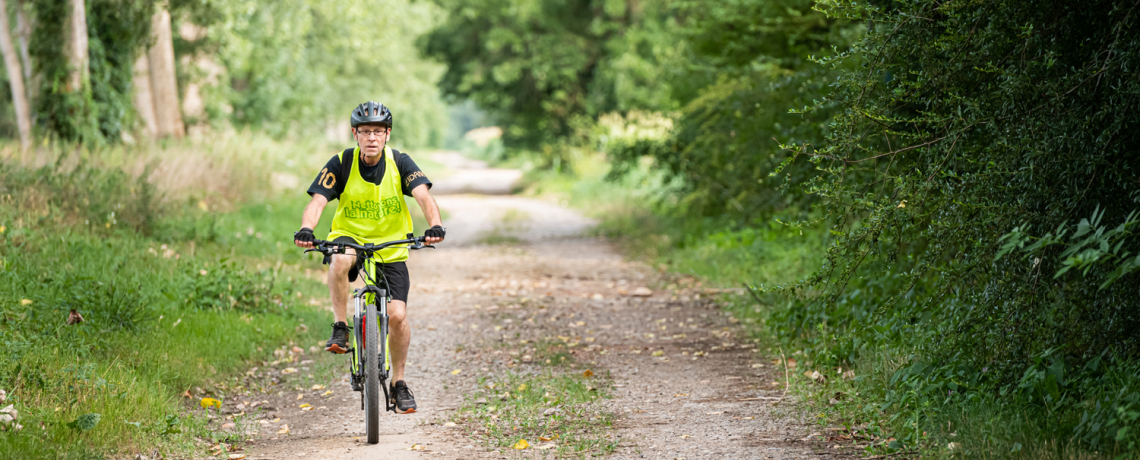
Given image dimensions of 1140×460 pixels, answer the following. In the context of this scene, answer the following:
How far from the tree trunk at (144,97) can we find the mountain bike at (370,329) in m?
13.4

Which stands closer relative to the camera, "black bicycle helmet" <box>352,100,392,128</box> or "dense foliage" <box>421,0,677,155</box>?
"black bicycle helmet" <box>352,100,392,128</box>

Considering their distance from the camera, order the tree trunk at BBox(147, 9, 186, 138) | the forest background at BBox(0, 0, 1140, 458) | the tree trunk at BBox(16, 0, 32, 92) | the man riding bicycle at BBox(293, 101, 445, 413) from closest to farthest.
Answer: the forest background at BBox(0, 0, 1140, 458) → the man riding bicycle at BBox(293, 101, 445, 413) → the tree trunk at BBox(16, 0, 32, 92) → the tree trunk at BBox(147, 9, 186, 138)

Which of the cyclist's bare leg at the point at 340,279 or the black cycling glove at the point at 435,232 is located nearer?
the black cycling glove at the point at 435,232

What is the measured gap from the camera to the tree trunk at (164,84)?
17.6 meters

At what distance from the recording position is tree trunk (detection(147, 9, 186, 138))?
1761cm

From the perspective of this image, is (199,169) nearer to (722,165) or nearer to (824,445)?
(722,165)

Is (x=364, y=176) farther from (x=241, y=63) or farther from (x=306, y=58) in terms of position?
(x=306, y=58)

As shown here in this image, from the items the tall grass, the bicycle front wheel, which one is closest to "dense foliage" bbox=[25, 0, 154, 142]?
the tall grass

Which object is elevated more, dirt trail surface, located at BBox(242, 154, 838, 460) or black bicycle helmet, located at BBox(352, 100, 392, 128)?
black bicycle helmet, located at BBox(352, 100, 392, 128)

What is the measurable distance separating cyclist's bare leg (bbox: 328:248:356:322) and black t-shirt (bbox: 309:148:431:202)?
38cm

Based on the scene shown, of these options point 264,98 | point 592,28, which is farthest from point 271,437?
point 264,98

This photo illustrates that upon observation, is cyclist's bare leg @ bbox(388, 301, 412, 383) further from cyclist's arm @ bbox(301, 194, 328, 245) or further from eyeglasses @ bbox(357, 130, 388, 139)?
eyeglasses @ bbox(357, 130, 388, 139)

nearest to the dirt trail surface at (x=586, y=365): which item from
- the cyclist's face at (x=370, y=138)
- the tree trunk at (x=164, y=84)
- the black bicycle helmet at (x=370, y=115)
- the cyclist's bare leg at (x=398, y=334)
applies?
the cyclist's bare leg at (x=398, y=334)

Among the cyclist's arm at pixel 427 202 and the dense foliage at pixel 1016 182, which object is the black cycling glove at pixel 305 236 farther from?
the dense foliage at pixel 1016 182
